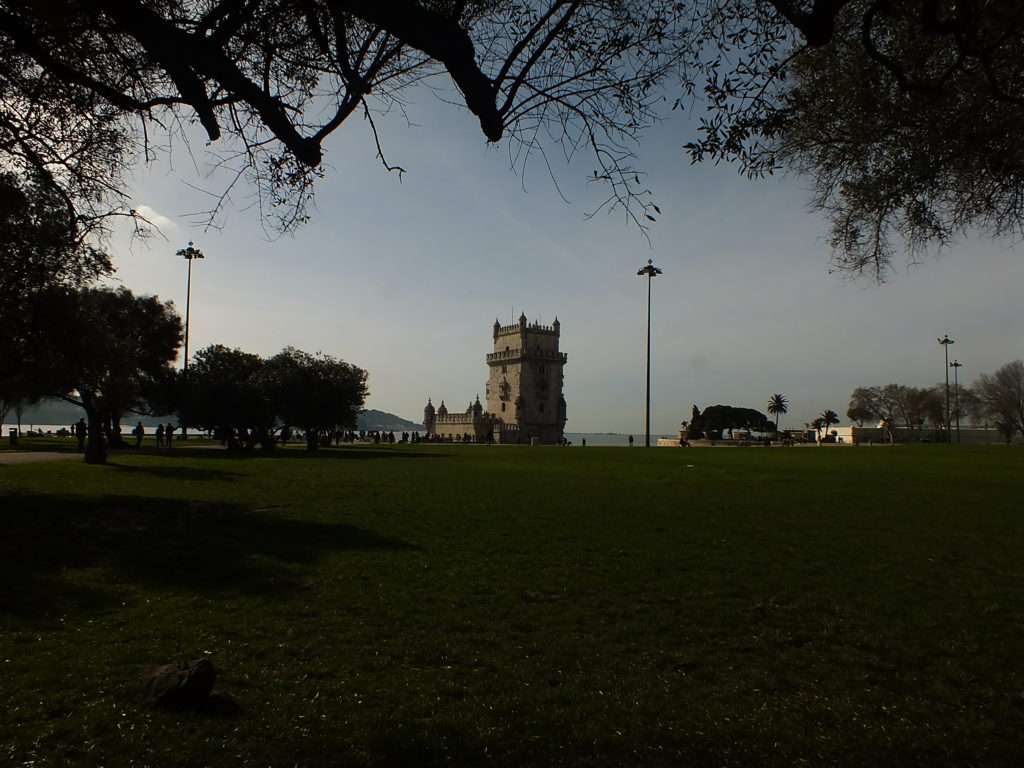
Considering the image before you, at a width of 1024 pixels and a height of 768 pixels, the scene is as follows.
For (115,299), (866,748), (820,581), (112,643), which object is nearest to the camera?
(866,748)

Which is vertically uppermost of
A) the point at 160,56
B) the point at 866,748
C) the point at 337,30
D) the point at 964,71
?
the point at 964,71

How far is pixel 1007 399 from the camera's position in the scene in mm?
100625

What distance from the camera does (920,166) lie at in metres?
9.01

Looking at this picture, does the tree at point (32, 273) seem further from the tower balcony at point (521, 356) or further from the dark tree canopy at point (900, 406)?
the dark tree canopy at point (900, 406)

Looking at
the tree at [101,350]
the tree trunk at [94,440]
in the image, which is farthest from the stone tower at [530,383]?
the tree trunk at [94,440]

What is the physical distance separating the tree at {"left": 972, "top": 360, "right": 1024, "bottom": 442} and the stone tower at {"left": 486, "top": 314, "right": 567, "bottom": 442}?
64.6m

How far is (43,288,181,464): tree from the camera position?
1891 centimetres

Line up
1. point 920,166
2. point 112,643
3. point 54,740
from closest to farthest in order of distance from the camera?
point 54,740
point 112,643
point 920,166

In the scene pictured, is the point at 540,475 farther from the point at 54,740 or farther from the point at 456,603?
the point at 54,740

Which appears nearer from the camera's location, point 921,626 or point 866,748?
point 866,748

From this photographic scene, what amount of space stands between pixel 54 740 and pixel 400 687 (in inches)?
104

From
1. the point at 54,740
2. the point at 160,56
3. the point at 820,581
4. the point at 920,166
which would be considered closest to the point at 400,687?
the point at 54,740

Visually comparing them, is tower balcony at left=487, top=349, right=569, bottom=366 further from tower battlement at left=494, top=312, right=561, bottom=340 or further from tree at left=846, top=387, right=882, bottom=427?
tree at left=846, top=387, right=882, bottom=427

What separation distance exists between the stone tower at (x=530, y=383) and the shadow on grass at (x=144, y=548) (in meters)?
99.0
